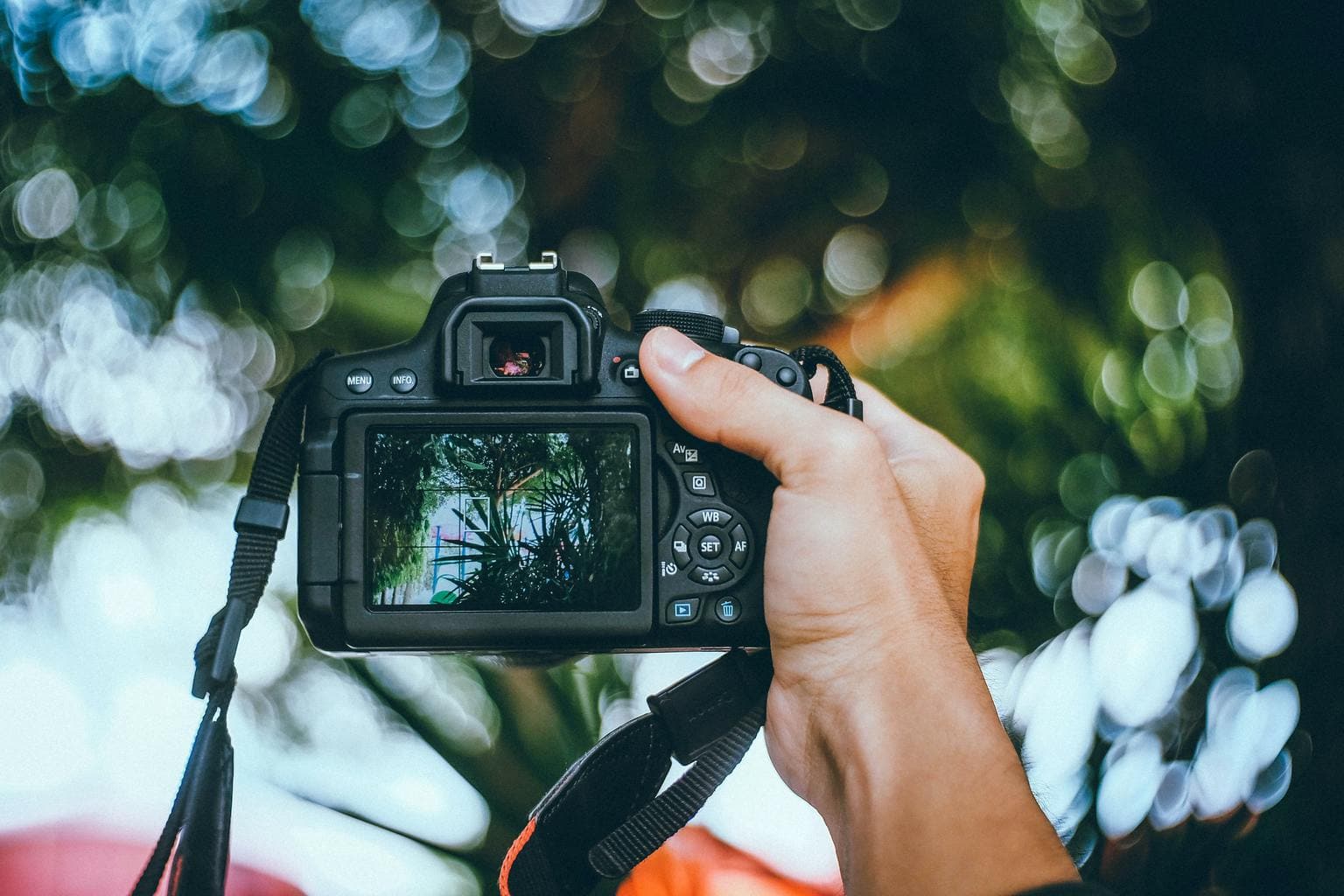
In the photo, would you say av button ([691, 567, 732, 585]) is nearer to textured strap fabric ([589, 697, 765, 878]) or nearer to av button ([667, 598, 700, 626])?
av button ([667, 598, 700, 626])

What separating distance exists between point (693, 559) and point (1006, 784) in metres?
0.23

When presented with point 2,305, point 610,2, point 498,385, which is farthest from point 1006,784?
point 2,305

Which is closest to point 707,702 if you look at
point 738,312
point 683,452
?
point 683,452

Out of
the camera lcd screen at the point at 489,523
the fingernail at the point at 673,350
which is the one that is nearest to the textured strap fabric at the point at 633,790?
the camera lcd screen at the point at 489,523

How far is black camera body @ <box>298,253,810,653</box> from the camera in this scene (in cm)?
58

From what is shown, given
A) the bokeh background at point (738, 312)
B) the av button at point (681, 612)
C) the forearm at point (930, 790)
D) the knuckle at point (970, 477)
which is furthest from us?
the bokeh background at point (738, 312)

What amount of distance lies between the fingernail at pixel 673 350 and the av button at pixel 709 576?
13cm

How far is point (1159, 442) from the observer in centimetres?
90

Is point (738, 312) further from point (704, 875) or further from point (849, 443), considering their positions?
point (704, 875)

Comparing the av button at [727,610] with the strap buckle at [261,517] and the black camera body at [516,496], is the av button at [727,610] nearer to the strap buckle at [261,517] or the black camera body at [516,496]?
the black camera body at [516,496]

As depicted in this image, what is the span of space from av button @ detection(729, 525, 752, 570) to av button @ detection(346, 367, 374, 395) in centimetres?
26

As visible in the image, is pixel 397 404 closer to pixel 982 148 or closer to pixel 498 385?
pixel 498 385

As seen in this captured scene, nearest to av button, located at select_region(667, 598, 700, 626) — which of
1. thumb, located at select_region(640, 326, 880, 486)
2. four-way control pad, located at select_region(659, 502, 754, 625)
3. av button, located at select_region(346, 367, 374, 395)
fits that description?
four-way control pad, located at select_region(659, 502, 754, 625)

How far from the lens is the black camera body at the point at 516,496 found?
585 millimetres
